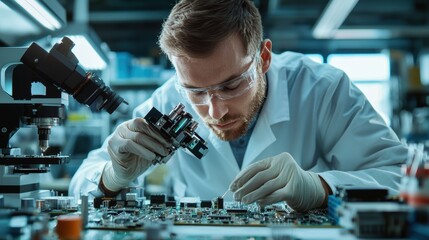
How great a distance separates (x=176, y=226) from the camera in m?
1.31

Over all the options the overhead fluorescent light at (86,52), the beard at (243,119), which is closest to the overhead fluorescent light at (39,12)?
the overhead fluorescent light at (86,52)

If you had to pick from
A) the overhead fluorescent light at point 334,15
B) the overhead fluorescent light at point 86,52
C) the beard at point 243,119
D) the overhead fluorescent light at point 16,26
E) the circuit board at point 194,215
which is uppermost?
the overhead fluorescent light at point 334,15

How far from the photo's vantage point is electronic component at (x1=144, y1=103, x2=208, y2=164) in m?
1.61

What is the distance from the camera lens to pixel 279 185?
175cm

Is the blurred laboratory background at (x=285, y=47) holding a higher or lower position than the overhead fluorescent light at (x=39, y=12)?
higher

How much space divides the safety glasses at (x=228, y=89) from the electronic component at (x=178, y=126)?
36 centimetres

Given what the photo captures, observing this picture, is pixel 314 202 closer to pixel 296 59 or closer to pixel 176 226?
pixel 176 226

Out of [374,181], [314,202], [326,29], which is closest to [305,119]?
[374,181]

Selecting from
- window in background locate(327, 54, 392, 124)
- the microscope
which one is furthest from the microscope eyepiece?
window in background locate(327, 54, 392, 124)

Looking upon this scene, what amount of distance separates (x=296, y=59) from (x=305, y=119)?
1.65 feet

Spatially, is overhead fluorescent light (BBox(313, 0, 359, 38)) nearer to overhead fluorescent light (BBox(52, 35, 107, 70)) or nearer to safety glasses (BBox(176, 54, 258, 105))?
overhead fluorescent light (BBox(52, 35, 107, 70))

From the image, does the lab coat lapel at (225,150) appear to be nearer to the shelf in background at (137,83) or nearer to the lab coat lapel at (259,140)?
the lab coat lapel at (259,140)

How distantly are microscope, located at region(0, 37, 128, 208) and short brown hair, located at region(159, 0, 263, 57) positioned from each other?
486 millimetres

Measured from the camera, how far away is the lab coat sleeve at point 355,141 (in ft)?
6.47
